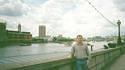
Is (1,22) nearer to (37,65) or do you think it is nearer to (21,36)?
(21,36)

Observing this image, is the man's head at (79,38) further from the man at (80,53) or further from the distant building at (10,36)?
the distant building at (10,36)

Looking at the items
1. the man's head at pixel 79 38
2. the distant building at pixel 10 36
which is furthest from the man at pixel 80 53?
the distant building at pixel 10 36

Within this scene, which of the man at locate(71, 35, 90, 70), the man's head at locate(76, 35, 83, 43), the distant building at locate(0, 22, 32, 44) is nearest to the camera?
the man's head at locate(76, 35, 83, 43)

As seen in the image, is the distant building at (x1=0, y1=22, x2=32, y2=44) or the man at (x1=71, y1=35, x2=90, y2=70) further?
the distant building at (x1=0, y1=22, x2=32, y2=44)

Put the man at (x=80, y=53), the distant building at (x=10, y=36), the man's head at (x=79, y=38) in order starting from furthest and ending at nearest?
the distant building at (x=10, y=36)
the man at (x=80, y=53)
the man's head at (x=79, y=38)

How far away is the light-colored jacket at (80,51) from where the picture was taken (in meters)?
8.62

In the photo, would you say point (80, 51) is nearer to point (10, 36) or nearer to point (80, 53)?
point (80, 53)

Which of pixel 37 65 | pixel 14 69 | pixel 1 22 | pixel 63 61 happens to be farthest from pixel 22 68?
pixel 1 22

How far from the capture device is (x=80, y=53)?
8.71m

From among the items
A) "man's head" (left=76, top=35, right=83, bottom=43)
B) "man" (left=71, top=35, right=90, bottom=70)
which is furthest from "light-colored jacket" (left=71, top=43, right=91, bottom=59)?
"man's head" (left=76, top=35, right=83, bottom=43)

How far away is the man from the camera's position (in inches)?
339

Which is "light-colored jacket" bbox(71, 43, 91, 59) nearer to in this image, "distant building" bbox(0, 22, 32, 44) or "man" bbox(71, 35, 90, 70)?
"man" bbox(71, 35, 90, 70)

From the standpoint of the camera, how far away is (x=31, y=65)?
240 inches

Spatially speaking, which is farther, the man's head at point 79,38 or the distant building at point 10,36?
the distant building at point 10,36
